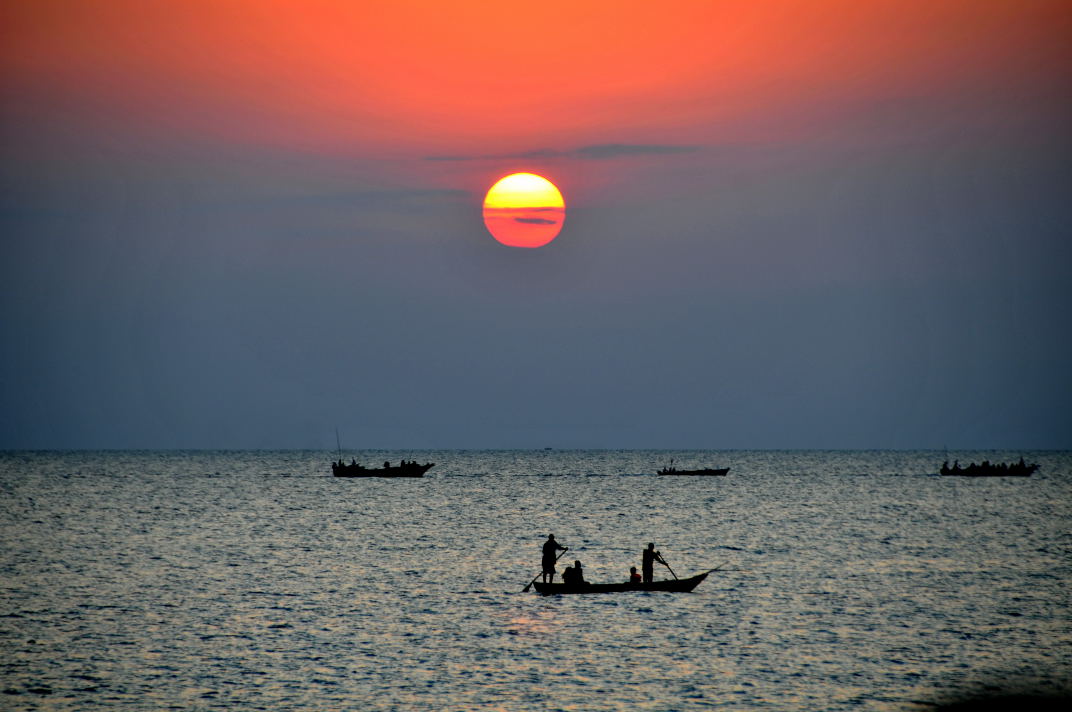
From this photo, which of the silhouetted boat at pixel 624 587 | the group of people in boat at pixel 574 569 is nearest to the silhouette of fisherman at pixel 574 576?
the group of people in boat at pixel 574 569

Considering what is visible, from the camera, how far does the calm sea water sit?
28.7 m

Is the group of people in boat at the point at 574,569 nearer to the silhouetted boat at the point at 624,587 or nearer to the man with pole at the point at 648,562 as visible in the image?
the man with pole at the point at 648,562

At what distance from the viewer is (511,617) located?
129ft

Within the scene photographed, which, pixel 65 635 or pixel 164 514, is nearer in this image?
pixel 65 635

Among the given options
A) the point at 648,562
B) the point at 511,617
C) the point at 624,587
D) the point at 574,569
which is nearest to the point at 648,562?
the point at 648,562

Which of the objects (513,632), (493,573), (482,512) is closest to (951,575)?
(493,573)

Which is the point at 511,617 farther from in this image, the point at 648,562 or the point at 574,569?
the point at 648,562

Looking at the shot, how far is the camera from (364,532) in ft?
254

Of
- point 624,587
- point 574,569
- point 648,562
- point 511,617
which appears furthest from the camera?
point 624,587

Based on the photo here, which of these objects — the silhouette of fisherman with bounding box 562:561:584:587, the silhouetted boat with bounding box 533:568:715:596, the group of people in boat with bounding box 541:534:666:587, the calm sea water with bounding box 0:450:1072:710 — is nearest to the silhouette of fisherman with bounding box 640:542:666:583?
the group of people in boat with bounding box 541:534:666:587

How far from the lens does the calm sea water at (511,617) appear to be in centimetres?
2870

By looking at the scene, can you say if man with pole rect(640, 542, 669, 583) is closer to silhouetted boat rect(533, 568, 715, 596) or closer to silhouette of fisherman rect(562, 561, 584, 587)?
silhouetted boat rect(533, 568, 715, 596)

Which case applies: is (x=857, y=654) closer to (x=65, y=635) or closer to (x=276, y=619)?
(x=276, y=619)

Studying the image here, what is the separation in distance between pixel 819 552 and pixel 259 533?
37748 millimetres
